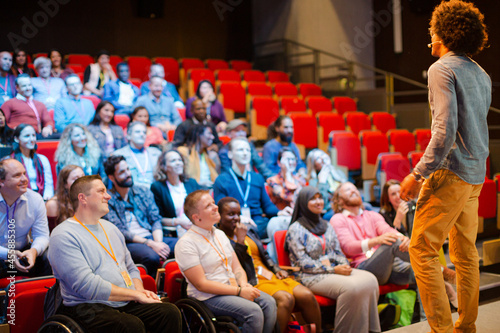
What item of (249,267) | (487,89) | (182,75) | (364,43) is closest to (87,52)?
(182,75)

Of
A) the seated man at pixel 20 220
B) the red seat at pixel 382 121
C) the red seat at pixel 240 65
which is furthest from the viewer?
the red seat at pixel 240 65

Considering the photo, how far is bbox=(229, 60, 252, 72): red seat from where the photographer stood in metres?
7.63

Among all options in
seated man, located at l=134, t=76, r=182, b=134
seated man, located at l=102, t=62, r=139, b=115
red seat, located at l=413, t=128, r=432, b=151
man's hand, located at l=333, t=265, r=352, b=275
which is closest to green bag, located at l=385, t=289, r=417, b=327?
man's hand, located at l=333, t=265, r=352, b=275

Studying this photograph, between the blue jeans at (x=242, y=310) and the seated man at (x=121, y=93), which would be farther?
Answer: the seated man at (x=121, y=93)

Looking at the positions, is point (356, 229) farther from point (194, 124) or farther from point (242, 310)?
point (194, 124)

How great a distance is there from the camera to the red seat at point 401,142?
539 centimetres

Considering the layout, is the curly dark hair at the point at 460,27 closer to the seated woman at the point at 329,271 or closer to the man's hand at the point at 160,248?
the seated woman at the point at 329,271

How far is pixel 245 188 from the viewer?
137 inches

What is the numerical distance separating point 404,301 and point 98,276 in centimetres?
182

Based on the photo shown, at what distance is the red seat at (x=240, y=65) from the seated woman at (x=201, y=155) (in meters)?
3.87

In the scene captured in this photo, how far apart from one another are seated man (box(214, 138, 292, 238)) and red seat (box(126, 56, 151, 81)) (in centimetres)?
336

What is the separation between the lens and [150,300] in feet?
6.67

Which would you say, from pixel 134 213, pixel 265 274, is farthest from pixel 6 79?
pixel 265 274

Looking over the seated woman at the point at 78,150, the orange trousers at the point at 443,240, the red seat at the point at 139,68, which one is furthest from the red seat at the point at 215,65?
the orange trousers at the point at 443,240
